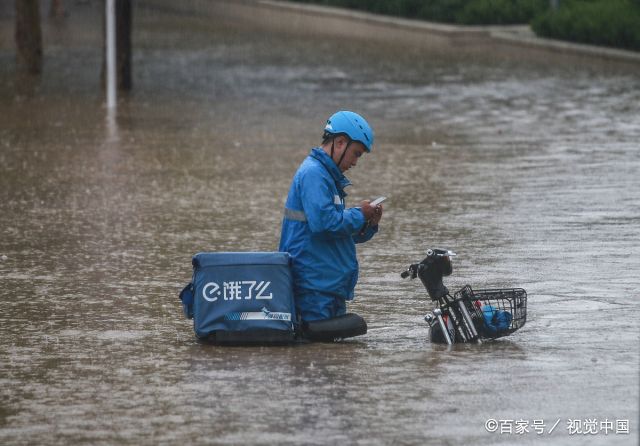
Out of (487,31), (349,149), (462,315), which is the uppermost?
(487,31)

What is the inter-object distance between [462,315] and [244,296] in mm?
1229

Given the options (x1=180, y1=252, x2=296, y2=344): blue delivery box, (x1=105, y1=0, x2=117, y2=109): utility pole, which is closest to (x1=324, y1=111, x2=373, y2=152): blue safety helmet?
(x1=180, y1=252, x2=296, y2=344): blue delivery box

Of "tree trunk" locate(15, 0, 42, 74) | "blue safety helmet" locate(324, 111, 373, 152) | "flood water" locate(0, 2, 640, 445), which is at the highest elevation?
"tree trunk" locate(15, 0, 42, 74)

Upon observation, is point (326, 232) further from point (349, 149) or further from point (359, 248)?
point (359, 248)

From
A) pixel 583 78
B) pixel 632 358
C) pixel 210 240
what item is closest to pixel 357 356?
pixel 632 358

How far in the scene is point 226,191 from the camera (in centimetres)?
1571

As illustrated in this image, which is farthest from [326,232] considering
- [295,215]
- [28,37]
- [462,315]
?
[28,37]

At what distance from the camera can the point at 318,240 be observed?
883 cm

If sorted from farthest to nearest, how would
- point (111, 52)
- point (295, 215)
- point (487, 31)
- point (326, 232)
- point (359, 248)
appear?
point (487, 31) → point (111, 52) → point (359, 248) → point (295, 215) → point (326, 232)

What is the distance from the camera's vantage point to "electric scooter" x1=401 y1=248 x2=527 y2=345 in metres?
8.80

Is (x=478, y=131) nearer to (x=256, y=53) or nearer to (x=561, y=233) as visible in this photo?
(x=561, y=233)

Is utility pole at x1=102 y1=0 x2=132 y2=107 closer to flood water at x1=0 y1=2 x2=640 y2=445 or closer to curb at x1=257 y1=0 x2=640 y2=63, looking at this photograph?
flood water at x1=0 y1=2 x2=640 y2=445

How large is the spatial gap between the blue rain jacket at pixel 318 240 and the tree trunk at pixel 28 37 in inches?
803

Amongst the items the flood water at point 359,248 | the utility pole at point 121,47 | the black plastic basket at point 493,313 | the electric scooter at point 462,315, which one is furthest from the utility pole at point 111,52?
the black plastic basket at point 493,313
